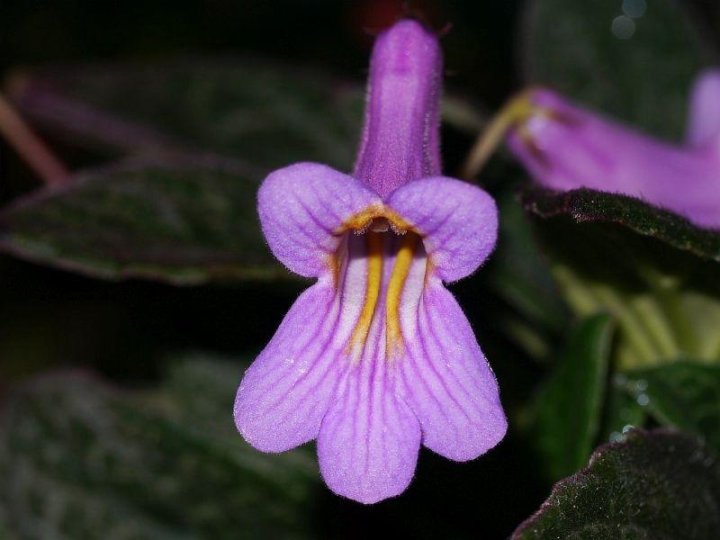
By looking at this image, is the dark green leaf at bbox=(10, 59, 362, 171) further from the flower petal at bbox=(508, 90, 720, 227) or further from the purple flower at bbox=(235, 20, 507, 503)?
the purple flower at bbox=(235, 20, 507, 503)

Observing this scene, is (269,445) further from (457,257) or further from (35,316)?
(35,316)

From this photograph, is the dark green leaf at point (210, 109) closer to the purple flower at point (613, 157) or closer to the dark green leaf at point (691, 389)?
the purple flower at point (613, 157)

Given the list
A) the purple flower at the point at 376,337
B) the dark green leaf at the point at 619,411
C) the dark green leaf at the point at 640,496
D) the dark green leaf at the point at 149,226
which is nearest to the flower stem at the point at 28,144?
the dark green leaf at the point at 149,226

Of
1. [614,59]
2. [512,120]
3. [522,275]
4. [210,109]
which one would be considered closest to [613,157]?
[512,120]

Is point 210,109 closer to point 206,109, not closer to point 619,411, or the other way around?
point 206,109

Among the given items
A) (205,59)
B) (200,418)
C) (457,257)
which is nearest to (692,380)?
(457,257)
